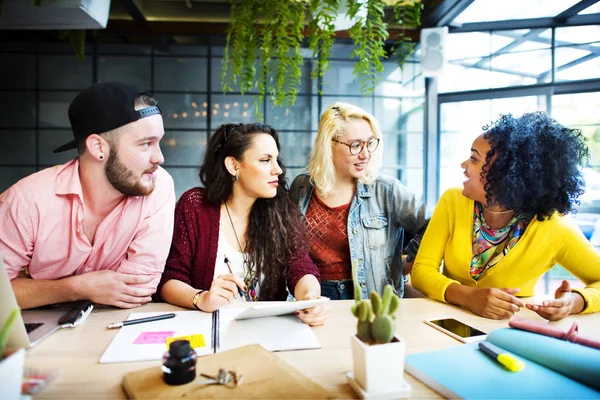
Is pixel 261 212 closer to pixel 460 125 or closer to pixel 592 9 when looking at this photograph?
pixel 460 125

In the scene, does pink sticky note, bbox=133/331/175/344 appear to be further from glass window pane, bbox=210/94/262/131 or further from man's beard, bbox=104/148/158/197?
glass window pane, bbox=210/94/262/131

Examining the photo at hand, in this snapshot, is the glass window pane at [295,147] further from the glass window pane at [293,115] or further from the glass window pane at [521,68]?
the glass window pane at [521,68]

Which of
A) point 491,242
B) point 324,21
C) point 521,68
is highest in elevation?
point 521,68

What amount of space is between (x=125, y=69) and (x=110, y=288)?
436cm

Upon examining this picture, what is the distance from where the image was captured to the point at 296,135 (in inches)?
207

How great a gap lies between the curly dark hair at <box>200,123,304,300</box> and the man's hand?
538mm

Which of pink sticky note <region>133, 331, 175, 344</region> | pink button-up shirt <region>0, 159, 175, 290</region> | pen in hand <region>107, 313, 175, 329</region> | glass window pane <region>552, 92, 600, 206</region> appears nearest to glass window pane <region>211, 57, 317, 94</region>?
glass window pane <region>552, 92, 600, 206</region>

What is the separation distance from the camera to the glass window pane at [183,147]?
5133 mm

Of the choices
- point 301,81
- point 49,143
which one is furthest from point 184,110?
point 49,143

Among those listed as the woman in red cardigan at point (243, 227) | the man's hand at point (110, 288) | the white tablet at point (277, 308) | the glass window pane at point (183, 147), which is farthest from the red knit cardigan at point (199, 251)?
the glass window pane at point (183, 147)

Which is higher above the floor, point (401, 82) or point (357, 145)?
point (401, 82)

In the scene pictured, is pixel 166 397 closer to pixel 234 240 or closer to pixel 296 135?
pixel 234 240

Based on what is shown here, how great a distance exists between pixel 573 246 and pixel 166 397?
1.46 m

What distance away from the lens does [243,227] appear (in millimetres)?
1932
